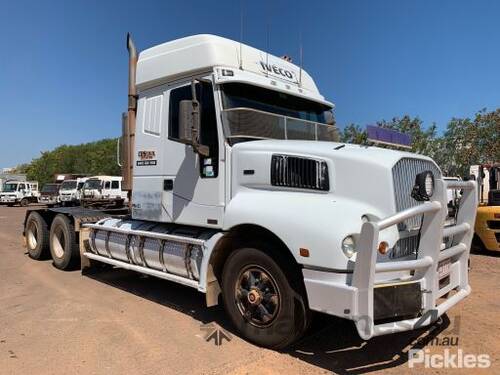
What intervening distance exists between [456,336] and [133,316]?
3.71 m

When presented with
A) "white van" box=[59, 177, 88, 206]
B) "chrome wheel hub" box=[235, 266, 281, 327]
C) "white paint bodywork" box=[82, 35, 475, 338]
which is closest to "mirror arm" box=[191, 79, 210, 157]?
"white paint bodywork" box=[82, 35, 475, 338]

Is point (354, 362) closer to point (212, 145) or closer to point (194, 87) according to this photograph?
point (212, 145)

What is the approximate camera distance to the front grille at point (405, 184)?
421cm

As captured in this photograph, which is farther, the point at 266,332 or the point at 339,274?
the point at 266,332

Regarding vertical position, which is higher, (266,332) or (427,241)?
(427,241)

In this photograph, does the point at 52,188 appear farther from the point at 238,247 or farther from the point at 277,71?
the point at 238,247

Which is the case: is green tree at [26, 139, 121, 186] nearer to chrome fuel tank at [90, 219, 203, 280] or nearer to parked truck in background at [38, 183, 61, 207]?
parked truck in background at [38, 183, 61, 207]

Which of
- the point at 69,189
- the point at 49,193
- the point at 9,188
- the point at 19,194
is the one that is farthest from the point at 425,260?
the point at 9,188

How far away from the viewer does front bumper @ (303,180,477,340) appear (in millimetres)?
3626

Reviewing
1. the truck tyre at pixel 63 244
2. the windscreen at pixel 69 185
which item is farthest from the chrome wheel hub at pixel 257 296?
the windscreen at pixel 69 185

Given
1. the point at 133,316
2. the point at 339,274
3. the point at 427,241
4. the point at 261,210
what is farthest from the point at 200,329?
the point at 427,241

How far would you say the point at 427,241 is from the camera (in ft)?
13.2

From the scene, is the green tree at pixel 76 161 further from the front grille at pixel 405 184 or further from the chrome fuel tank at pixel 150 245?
the front grille at pixel 405 184

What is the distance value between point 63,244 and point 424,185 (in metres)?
6.83
